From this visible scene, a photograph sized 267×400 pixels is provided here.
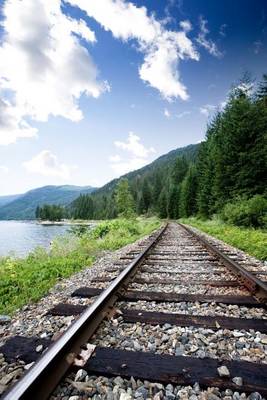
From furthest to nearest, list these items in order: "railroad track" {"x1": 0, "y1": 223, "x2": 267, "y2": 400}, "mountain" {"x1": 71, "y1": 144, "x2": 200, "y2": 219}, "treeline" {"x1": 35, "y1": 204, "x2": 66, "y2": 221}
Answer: "treeline" {"x1": 35, "y1": 204, "x2": 66, "y2": 221} → "mountain" {"x1": 71, "y1": 144, "x2": 200, "y2": 219} → "railroad track" {"x1": 0, "y1": 223, "x2": 267, "y2": 400}

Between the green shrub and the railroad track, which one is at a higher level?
the green shrub

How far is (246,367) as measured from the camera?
190 cm

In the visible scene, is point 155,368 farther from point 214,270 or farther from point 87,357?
point 214,270

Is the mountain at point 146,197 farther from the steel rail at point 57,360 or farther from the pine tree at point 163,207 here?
the steel rail at point 57,360

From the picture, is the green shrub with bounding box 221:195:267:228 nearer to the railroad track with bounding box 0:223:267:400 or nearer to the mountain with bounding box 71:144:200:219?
the railroad track with bounding box 0:223:267:400

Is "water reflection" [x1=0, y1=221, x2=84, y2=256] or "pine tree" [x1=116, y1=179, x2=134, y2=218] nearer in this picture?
"water reflection" [x1=0, y1=221, x2=84, y2=256]

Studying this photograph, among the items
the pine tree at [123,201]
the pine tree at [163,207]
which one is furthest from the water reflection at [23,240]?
the pine tree at [163,207]

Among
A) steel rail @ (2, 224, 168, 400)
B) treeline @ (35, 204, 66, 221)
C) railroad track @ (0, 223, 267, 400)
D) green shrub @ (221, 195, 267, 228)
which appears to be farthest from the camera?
treeline @ (35, 204, 66, 221)

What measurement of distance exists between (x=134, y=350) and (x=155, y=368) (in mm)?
365

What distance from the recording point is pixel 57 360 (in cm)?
184

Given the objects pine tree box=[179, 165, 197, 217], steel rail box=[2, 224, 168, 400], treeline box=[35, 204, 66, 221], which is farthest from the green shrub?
treeline box=[35, 204, 66, 221]

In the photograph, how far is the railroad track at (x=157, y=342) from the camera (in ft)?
5.72

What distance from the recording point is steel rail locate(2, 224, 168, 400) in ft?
4.88

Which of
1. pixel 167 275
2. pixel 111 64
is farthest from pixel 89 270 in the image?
pixel 111 64
